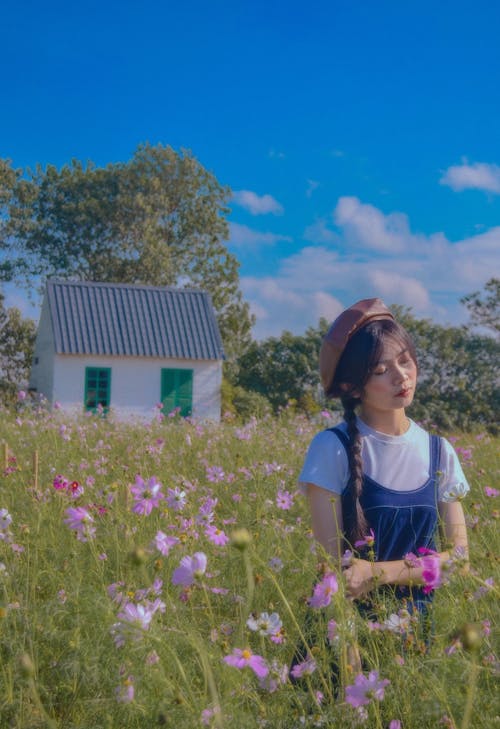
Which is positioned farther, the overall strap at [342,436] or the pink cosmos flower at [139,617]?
the overall strap at [342,436]

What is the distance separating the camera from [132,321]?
20.3 metres

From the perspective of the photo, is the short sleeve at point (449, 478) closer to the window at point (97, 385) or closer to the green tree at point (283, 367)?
the window at point (97, 385)

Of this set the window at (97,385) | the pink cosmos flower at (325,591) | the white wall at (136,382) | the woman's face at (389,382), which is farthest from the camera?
the window at (97,385)

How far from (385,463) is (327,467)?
0.61 feet

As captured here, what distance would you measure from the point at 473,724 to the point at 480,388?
22497mm

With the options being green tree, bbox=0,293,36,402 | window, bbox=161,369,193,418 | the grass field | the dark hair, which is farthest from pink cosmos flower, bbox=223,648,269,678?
green tree, bbox=0,293,36,402

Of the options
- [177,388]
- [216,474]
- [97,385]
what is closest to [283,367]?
[177,388]

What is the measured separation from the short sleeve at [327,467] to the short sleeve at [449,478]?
0.30 m

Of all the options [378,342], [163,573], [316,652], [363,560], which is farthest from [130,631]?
[163,573]

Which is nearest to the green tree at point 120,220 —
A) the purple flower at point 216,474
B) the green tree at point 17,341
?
the green tree at point 17,341

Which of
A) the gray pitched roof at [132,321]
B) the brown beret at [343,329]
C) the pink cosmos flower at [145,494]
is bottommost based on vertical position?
the pink cosmos flower at [145,494]

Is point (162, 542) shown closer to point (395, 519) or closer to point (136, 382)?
point (395, 519)

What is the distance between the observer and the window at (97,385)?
1938 centimetres

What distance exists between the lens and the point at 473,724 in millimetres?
1868
